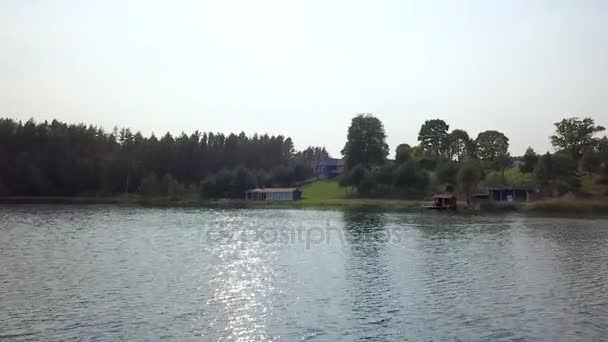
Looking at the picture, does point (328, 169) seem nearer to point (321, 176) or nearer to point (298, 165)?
point (321, 176)

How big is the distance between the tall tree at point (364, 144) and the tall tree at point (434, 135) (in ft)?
59.4

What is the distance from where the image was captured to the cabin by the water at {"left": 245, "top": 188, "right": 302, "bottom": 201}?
124500mm

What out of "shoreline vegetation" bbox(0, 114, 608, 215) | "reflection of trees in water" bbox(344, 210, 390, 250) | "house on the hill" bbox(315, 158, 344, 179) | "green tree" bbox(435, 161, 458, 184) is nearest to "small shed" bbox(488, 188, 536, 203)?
"shoreline vegetation" bbox(0, 114, 608, 215)

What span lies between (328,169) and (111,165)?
214ft

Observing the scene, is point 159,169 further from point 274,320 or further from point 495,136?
point 274,320

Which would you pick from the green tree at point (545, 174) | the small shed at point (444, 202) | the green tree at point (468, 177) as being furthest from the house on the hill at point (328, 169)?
the small shed at point (444, 202)

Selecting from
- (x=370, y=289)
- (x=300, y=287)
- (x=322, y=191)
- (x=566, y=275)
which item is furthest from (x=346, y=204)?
(x=300, y=287)

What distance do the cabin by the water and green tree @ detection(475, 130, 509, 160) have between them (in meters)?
45.4

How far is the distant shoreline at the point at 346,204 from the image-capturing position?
9325cm

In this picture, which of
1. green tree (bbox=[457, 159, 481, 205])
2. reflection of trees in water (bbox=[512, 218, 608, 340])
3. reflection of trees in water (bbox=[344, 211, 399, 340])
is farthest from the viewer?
green tree (bbox=[457, 159, 481, 205])

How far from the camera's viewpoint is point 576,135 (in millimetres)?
127625

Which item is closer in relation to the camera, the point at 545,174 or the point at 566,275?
the point at 566,275

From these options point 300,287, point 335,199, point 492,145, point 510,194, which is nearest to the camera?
point 300,287

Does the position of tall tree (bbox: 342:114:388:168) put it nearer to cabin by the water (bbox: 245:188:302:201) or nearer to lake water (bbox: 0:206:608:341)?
cabin by the water (bbox: 245:188:302:201)
